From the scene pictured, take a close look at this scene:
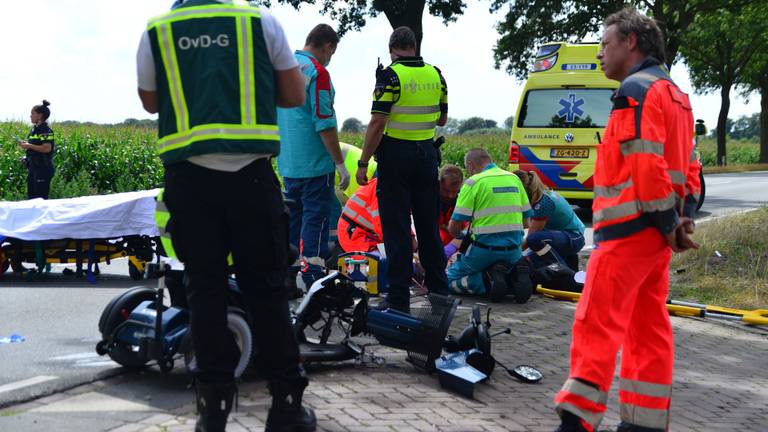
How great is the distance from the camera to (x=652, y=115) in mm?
3926

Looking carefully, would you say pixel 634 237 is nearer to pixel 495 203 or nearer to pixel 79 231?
pixel 495 203

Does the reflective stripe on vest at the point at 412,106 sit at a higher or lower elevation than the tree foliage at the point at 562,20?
lower

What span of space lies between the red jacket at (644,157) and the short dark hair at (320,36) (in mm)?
3422

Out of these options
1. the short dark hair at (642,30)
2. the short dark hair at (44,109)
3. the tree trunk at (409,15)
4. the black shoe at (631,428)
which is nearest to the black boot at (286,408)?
the black shoe at (631,428)

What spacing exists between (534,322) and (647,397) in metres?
3.08

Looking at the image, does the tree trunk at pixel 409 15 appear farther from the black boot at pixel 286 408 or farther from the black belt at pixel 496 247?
the black boot at pixel 286 408

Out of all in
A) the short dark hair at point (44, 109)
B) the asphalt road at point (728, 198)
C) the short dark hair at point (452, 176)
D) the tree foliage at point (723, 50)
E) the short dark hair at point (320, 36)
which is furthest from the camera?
the tree foliage at point (723, 50)

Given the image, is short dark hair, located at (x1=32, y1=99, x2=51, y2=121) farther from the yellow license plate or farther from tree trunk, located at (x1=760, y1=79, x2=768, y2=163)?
tree trunk, located at (x1=760, y1=79, x2=768, y2=163)

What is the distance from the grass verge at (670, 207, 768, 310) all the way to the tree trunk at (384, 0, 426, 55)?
8.86 metres

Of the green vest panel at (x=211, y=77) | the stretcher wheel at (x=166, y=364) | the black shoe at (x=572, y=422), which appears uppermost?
the green vest panel at (x=211, y=77)

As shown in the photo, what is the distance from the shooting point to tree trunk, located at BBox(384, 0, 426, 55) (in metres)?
18.8

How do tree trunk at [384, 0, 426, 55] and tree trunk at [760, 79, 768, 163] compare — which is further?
tree trunk at [760, 79, 768, 163]

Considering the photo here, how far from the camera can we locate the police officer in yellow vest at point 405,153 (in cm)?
658

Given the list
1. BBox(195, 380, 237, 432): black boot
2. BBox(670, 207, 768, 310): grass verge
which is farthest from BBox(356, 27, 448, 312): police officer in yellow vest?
BBox(670, 207, 768, 310): grass verge
